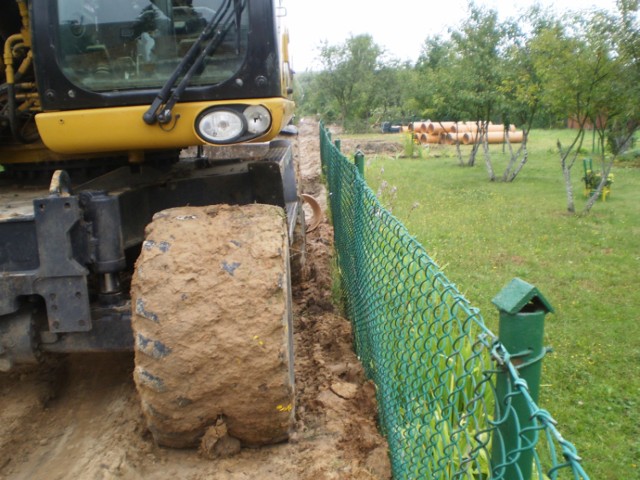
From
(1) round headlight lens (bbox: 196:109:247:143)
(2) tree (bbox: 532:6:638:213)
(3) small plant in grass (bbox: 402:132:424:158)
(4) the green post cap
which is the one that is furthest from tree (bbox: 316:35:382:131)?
(4) the green post cap

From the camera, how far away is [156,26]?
10.3ft

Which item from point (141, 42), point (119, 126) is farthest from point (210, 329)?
point (141, 42)

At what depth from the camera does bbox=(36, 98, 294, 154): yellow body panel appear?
3.06 meters

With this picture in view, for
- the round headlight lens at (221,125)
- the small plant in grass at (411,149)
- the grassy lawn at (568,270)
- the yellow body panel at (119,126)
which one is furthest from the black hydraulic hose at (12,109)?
the small plant in grass at (411,149)

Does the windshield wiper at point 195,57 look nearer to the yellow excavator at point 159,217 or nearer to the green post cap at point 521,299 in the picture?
the yellow excavator at point 159,217

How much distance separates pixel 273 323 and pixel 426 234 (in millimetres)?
7807

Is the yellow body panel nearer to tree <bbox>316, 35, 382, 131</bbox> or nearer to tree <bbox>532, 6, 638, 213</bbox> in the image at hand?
tree <bbox>532, 6, 638, 213</bbox>

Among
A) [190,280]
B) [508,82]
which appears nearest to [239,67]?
[190,280]

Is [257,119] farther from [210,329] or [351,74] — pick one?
[351,74]

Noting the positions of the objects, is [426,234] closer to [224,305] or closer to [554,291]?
[554,291]

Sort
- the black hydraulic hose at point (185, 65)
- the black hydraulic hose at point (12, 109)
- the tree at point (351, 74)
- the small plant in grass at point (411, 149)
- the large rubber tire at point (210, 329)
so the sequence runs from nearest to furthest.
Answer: the large rubber tire at point (210, 329), the black hydraulic hose at point (185, 65), the black hydraulic hose at point (12, 109), the small plant in grass at point (411, 149), the tree at point (351, 74)

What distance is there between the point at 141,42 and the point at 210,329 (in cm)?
155

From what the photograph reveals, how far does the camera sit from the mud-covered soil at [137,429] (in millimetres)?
2834

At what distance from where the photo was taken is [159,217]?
2840 mm
